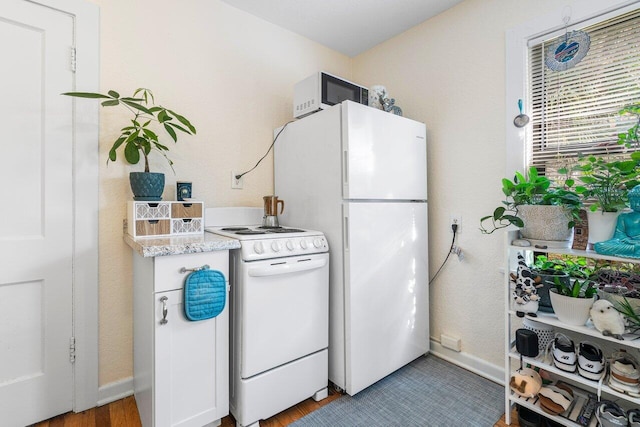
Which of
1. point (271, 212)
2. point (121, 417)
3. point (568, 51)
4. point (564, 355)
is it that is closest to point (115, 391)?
point (121, 417)

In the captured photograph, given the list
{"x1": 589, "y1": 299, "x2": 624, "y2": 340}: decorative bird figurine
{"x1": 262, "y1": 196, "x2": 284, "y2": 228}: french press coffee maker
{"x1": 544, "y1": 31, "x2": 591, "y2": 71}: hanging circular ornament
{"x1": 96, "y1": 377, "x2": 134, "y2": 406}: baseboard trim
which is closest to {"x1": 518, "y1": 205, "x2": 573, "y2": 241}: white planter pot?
{"x1": 589, "y1": 299, "x2": 624, "y2": 340}: decorative bird figurine

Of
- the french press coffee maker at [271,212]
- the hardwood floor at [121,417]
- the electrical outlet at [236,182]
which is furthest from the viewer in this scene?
the electrical outlet at [236,182]

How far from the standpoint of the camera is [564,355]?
1358mm

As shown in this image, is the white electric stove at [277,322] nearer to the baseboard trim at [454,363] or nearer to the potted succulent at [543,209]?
the baseboard trim at [454,363]

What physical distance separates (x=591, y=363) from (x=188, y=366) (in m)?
1.74

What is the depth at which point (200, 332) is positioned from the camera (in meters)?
1.36

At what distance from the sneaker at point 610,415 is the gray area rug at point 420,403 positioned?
0.44 metres

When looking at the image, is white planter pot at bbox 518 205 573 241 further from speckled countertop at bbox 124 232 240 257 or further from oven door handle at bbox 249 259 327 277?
speckled countertop at bbox 124 232 240 257

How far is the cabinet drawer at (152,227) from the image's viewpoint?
1549mm

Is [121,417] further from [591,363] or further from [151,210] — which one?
[591,363]

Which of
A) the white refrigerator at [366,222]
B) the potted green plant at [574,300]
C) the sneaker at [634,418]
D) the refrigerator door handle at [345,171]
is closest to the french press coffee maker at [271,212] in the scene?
the white refrigerator at [366,222]

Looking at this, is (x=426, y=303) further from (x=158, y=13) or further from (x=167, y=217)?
(x=158, y=13)

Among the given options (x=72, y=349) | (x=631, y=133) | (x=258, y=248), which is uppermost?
(x=631, y=133)

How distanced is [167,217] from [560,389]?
213cm
